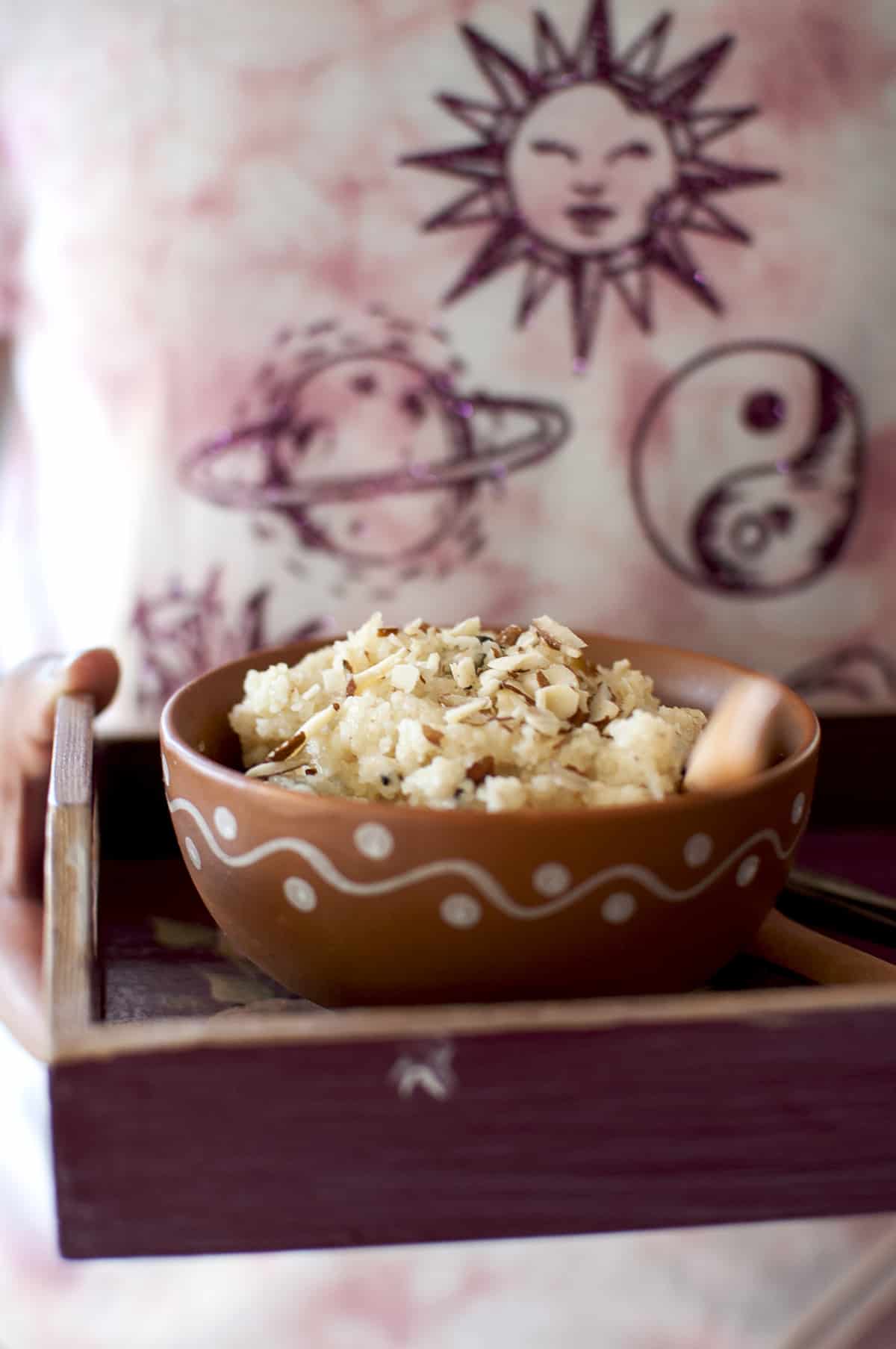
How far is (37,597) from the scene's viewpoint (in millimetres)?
1128

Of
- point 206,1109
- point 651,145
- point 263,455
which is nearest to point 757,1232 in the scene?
point 206,1109

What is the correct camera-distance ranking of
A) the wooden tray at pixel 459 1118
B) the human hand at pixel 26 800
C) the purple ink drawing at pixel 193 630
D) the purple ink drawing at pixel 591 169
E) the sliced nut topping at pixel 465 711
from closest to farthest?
the wooden tray at pixel 459 1118 → the sliced nut topping at pixel 465 711 → the human hand at pixel 26 800 → the purple ink drawing at pixel 591 169 → the purple ink drawing at pixel 193 630

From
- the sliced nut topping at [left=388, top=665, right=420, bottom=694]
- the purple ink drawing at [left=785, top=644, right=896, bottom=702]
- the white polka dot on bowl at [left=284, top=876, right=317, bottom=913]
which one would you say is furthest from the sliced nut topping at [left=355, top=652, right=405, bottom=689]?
the purple ink drawing at [left=785, top=644, right=896, bottom=702]

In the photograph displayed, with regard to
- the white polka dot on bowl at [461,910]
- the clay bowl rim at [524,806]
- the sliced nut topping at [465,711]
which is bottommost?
the white polka dot on bowl at [461,910]

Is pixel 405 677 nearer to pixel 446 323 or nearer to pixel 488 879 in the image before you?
pixel 488 879

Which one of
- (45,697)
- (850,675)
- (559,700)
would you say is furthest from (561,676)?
(850,675)

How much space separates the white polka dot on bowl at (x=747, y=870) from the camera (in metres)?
0.52

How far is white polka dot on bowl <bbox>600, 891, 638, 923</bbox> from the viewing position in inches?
19.4

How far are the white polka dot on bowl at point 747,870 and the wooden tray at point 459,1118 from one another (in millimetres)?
74

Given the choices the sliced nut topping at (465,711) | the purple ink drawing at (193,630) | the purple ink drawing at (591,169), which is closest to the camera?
the sliced nut topping at (465,711)

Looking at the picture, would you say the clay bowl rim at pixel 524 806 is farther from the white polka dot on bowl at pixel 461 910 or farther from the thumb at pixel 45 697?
the thumb at pixel 45 697

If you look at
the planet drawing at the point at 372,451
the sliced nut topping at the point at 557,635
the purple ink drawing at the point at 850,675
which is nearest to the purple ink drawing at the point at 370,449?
the planet drawing at the point at 372,451

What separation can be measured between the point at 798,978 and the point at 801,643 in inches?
22.7

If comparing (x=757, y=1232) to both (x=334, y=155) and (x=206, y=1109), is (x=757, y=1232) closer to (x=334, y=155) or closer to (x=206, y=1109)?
(x=206, y=1109)
